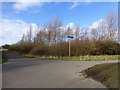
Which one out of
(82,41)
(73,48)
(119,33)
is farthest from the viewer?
(119,33)

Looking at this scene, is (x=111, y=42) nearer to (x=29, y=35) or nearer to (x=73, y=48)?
(x=73, y=48)

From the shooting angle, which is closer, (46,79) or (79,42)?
(46,79)

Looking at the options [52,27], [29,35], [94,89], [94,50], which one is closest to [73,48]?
[94,50]

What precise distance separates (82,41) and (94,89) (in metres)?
20.3

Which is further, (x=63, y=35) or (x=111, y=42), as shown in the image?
(x=63, y=35)

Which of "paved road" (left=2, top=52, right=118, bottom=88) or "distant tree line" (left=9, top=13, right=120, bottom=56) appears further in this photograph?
"distant tree line" (left=9, top=13, right=120, bottom=56)

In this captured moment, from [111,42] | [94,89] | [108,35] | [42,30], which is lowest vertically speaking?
[94,89]

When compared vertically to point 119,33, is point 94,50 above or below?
below

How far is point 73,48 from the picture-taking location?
22578 mm

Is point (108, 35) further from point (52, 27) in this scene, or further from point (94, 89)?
point (94, 89)

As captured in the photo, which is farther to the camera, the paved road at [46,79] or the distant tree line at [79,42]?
the distant tree line at [79,42]

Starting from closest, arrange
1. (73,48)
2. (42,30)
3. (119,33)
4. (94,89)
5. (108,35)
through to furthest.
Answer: (94,89) → (73,48) → (119,33) → (108,35) → (42,30)

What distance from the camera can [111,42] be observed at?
26812 mm

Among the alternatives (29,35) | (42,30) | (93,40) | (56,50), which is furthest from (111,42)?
(29,35)
